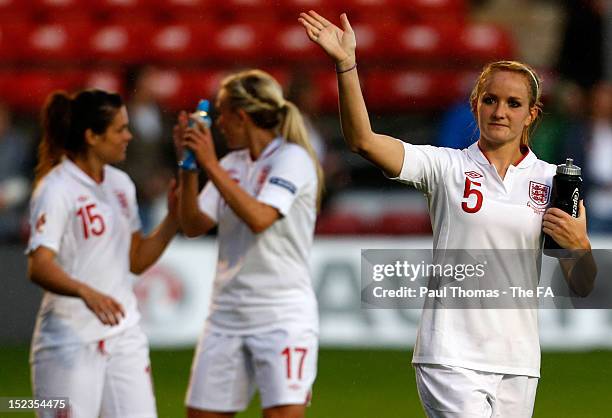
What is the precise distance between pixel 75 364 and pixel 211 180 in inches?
36.1

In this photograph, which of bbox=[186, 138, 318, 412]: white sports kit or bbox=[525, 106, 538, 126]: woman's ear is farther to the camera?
bbox=[186, 138, 318, 412]: white sports kit

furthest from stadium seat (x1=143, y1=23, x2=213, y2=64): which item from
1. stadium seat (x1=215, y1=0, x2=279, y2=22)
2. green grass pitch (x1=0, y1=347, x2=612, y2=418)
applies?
green grass pitch (x1=0, y1=347, x2=612, y2=418)

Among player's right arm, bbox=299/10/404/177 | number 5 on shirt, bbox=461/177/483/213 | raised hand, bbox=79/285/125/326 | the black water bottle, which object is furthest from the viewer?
raised hand, bbox=79/285/125/326

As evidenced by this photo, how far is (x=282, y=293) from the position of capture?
5.35m

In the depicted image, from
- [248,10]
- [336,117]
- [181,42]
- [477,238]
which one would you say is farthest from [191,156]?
[248,10]

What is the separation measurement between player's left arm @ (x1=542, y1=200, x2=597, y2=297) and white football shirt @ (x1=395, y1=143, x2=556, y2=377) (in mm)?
81

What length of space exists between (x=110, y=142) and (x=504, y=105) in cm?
193

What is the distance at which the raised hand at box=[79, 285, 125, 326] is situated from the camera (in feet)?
15.7

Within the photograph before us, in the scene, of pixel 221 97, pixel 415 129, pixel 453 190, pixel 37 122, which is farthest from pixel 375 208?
pixel 453 190

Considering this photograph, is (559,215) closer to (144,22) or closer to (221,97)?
(221,97)

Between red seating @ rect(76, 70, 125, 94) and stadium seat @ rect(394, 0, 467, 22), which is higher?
stadium seat @ rect(394, 0, 467, 22)

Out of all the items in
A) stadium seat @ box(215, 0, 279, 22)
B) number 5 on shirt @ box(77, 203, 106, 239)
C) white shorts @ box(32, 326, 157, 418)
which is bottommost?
white shorts @ box(32, 326, 157, 418)

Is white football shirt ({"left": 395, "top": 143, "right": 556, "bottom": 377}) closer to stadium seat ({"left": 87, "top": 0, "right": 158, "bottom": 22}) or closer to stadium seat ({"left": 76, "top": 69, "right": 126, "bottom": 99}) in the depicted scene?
stadium seat ({"left": 76, "top": 69, "right": 126, "bottom": 99})

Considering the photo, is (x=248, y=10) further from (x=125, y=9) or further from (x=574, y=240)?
(x=574, y=240)
